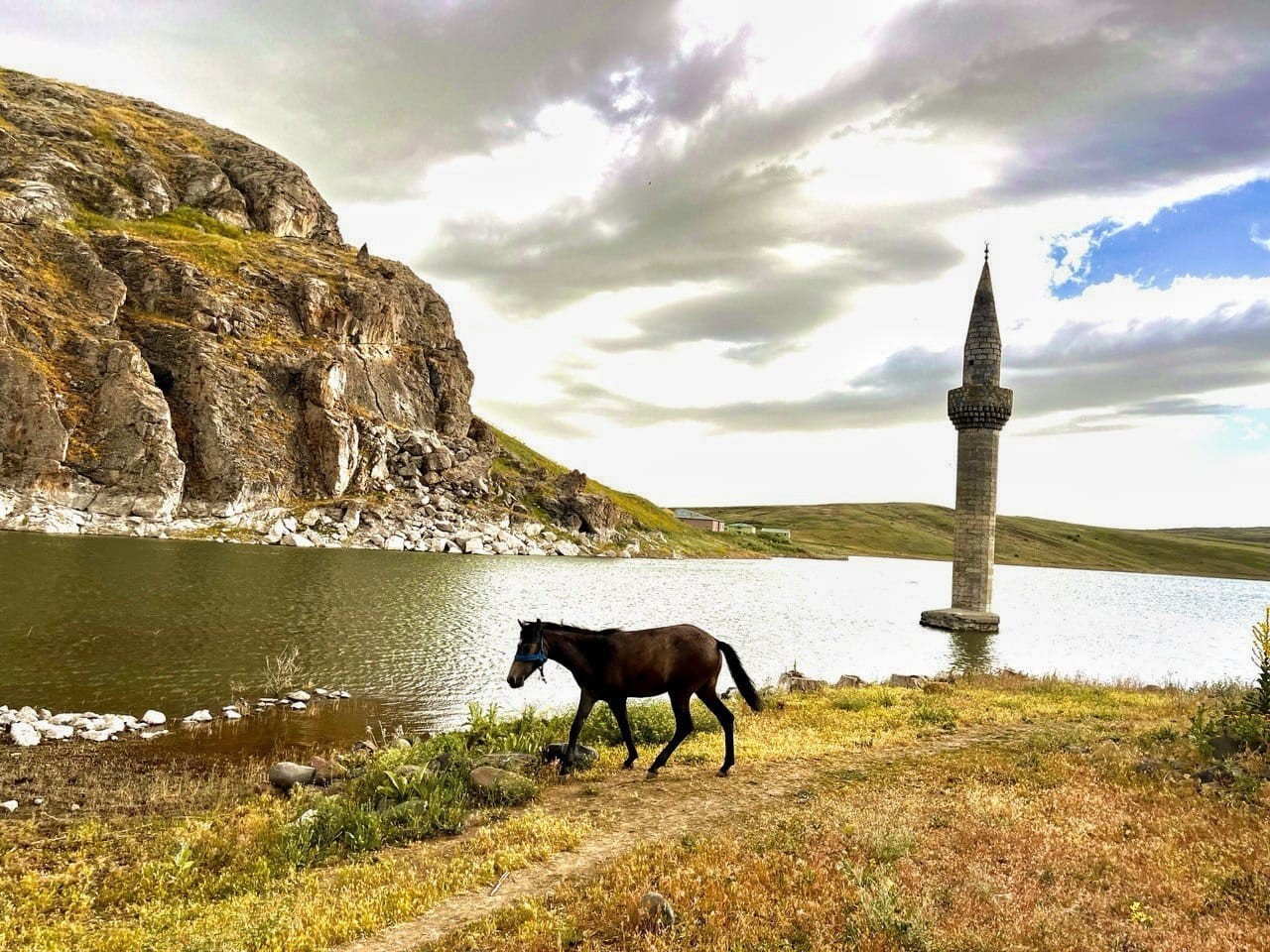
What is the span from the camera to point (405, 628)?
39.3 meters

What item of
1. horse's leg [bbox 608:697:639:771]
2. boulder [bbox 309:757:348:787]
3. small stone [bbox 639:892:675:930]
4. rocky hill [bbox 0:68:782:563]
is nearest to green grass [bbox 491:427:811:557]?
rocky hill [bbox 0:68:782:563]

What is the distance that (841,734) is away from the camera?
17.0m

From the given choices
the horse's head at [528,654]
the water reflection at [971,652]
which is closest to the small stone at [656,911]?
the horse's head at [528,654]

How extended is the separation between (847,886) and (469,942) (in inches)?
168

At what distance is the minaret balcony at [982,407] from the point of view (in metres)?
55.7

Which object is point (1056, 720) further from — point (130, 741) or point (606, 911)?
point (130, 741)

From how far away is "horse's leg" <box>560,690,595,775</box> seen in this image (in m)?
13.6

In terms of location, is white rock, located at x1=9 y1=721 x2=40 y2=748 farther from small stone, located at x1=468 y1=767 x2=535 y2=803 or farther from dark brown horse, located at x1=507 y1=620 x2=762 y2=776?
dark brown horse, located at x1=507 y1=620 x2=762 y2=776

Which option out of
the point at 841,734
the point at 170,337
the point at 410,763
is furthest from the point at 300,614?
the point at 170,337

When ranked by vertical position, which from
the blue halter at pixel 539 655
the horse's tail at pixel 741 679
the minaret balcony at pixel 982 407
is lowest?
the horse's tail at pixel 741 679

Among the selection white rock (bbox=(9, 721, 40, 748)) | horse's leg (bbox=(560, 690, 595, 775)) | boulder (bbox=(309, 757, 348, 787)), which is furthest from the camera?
white rock (bbox=(9, 721, 40, 748))

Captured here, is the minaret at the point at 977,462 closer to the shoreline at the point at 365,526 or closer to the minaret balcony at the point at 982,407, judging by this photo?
the minaret balcony at the point at 982,407

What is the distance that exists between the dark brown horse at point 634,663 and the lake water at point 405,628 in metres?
12.1

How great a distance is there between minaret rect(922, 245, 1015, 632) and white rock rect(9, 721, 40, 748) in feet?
183
